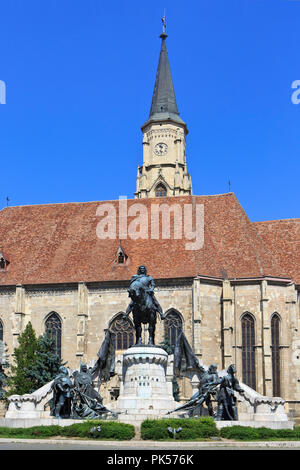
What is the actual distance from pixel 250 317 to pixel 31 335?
13431 millimetres

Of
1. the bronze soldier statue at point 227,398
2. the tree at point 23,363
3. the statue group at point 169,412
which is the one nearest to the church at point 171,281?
the tree at point 23,363

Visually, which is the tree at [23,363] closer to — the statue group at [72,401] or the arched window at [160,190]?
the statue group at [72,401]

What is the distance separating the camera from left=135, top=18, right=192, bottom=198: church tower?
67.8 metres

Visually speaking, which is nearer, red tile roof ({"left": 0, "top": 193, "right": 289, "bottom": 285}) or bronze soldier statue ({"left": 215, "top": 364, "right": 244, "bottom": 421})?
bronze soldier statue ({"left": 215, "top": 364, "right": 244, "bottom": 421})

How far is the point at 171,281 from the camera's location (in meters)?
43.4

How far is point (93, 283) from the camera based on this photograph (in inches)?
1753

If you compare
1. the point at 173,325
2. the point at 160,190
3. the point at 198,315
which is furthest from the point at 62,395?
the point at 160,190

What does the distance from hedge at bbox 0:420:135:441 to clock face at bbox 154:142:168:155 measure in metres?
51.6

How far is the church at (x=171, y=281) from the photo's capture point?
4244 centimetres

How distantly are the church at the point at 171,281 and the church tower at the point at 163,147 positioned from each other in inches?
705

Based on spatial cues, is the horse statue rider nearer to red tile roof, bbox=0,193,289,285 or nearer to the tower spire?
red tile roof, bbox=0,193,289,285

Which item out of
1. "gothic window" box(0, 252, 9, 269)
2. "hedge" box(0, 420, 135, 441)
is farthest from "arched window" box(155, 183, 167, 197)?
"hedge" box(0, 420, 135, 441)

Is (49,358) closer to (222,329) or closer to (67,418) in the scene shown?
(222,329)
